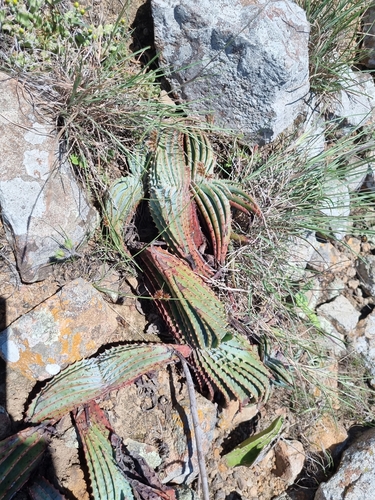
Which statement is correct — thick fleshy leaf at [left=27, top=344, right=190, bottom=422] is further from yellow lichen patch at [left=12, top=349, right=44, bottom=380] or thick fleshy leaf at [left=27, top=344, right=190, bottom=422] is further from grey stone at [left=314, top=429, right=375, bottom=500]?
grey stone at [left=314, top=429, right=375, bottom=500]

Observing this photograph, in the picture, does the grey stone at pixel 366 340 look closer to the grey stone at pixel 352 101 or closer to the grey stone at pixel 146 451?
the grey stone at pixel 352 101

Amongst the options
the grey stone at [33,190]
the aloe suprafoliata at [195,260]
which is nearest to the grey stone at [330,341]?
the aloe suprafoliata at [195,260]

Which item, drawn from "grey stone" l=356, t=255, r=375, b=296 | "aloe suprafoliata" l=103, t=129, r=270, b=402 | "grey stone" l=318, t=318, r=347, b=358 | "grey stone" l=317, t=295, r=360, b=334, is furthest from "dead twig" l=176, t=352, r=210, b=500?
"grey stone" l=356, t=255, r=375, b=296

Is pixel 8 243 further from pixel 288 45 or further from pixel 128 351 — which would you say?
pixel 288 45

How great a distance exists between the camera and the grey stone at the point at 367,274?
3037 millimetres

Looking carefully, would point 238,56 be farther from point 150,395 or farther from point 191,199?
point 150,395

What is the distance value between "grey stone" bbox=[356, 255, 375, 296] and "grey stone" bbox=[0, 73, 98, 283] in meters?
1.92

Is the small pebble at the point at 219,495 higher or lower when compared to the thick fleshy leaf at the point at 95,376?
lower

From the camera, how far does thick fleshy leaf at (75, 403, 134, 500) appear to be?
184cm

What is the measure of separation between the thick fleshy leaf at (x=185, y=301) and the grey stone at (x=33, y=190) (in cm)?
41

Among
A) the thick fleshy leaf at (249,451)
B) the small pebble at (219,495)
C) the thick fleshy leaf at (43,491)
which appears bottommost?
the thick fleshy leaf at (43,491)

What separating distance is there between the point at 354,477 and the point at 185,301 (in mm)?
1259

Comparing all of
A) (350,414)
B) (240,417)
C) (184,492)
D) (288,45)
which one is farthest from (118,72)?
(350,414)

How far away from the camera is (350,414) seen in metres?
2.66
